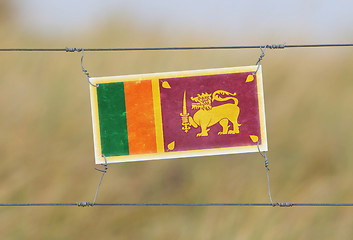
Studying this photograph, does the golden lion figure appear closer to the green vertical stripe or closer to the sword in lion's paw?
the sword in lion's paw

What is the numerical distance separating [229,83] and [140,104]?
0.69 meters

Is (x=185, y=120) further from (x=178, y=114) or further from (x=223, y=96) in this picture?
(x=223, y=96)

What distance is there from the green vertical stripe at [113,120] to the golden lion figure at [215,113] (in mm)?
523

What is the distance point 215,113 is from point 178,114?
0.28m

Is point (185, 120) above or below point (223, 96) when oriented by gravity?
below

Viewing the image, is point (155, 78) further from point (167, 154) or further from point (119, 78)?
point (167, 154)

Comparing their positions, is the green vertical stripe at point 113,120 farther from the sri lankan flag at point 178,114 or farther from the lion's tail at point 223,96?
the lion's tail at point 223,96

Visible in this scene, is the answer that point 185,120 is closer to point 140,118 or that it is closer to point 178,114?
point 178,114

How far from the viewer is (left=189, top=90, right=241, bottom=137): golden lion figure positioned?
13.0 feet

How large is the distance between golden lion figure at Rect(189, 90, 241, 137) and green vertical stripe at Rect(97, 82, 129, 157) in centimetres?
52

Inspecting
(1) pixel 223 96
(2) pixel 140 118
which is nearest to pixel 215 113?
(1) pixel 223 96

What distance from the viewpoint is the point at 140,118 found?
4016 millimetres

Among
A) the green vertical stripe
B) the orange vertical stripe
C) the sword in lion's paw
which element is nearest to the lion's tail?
the sword in lion's paw

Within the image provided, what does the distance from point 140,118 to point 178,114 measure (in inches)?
11.4
